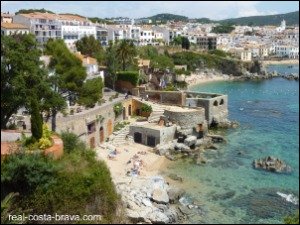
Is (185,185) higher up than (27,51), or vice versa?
(27,51)

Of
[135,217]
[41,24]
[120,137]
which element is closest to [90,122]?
[120,137]

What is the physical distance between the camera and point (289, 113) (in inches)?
1866

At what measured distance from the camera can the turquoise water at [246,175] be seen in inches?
890

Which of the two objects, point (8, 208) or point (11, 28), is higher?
point (11, 28)

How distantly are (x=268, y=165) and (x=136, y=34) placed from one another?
69232 millimetres

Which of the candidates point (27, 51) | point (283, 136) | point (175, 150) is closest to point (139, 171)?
point (175, 150)

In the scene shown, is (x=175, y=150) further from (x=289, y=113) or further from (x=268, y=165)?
(x=289, y=113)

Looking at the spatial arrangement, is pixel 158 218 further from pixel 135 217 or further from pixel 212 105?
pixel 212 105

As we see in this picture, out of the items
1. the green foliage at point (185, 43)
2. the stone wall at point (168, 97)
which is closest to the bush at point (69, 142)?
the stone wall at point (168, 97)

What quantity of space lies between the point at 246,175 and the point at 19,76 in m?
14.6

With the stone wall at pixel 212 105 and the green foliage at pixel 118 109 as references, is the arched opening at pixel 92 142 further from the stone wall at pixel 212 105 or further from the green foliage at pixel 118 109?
the stone wall at pixel 212 105

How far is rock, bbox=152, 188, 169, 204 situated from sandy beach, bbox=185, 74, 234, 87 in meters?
53.3

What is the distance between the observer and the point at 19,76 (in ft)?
76.8

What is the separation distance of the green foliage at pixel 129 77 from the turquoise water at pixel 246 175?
1089 centimetres
